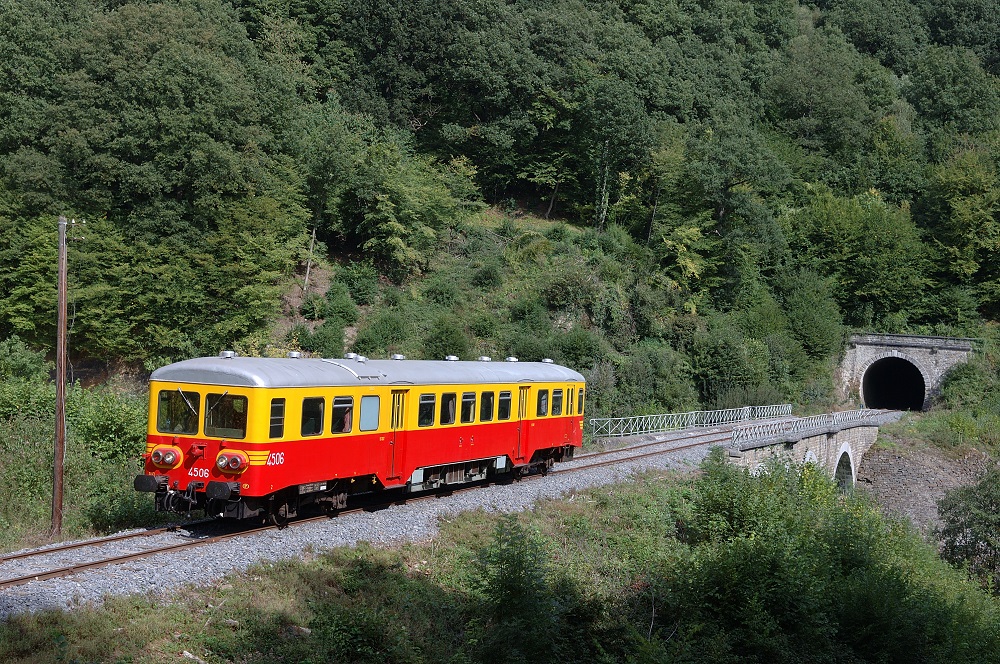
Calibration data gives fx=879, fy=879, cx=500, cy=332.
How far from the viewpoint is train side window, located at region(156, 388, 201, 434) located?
14609mm

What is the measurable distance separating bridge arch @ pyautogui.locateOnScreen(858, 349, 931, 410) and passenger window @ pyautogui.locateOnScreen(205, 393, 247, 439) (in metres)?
55.3

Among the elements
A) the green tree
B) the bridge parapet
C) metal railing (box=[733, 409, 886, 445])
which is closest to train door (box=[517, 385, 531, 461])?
the bridge parapet

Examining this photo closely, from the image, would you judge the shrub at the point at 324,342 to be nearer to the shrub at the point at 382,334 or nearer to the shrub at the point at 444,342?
the shrub at the point at 382,334

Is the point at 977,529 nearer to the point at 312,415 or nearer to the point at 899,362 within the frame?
the point at 312,415

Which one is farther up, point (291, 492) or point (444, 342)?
point (444, 342)

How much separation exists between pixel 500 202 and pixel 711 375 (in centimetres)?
1971

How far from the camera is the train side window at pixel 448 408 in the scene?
1878cm

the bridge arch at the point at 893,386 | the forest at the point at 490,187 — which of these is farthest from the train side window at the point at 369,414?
the bridge arch at the point at 893,386

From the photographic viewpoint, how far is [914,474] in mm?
42188

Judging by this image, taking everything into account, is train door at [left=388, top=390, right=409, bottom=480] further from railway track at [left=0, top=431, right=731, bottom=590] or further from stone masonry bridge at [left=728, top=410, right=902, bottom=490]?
stone masonry bridge at [left=728, top=410, right=902, bottom=490]

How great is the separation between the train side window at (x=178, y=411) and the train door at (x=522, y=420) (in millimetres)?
9146

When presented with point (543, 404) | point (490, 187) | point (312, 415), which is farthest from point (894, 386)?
point (312, 415)

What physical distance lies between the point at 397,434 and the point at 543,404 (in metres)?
6.83

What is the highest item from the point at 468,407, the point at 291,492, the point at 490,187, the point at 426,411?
the point at 490,187
